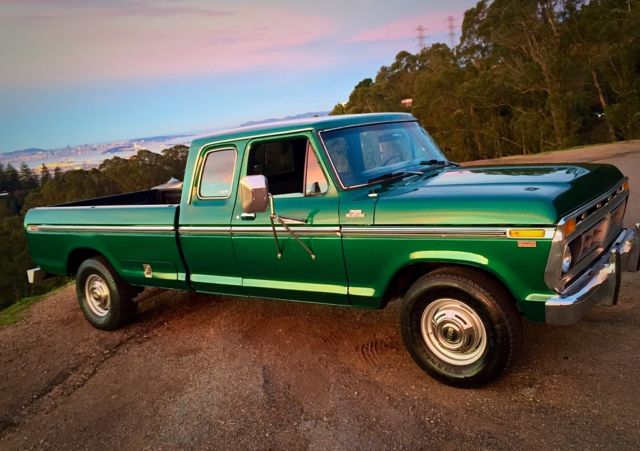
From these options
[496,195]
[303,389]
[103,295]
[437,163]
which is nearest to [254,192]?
[303,389]

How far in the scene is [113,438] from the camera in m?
3.74

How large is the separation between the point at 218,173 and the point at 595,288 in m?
3.22

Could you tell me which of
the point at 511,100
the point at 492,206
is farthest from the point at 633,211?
the point at 511,100

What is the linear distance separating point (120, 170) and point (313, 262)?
53.3 m

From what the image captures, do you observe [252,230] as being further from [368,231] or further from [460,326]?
[460,326]

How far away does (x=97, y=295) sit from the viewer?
19.7ft

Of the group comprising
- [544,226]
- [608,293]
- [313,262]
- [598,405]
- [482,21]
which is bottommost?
[598,405]

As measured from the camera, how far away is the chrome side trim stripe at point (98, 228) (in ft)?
16.9

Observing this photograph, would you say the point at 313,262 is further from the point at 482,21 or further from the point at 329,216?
the point at 482,21

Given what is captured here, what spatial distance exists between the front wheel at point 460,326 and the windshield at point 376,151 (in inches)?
40.9

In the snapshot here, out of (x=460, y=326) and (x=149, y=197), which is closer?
(x=460, y=326)

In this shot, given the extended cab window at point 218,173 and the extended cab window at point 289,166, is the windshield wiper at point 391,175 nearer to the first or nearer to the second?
the extended cab window at point 289,166

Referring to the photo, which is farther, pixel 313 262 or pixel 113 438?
pixel 313 262

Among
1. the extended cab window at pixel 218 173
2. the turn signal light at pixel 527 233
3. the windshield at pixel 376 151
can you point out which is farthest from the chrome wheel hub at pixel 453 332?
the extended cab window at pixel 218 173
